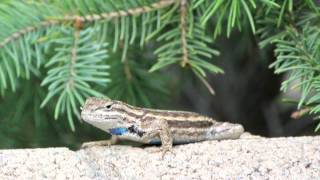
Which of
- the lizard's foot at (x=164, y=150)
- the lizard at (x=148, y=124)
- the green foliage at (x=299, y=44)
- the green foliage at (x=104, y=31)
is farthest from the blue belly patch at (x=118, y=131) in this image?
the green foliage at (x=299, y=44)

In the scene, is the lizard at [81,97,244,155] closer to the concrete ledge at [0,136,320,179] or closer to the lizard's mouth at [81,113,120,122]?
the lizard's mouth at [81,113,120,122]

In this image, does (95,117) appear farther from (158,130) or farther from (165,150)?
(165,150)

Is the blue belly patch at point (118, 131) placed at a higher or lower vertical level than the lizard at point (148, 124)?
lower

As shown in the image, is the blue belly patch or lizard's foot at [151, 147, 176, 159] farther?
the blue belly patch

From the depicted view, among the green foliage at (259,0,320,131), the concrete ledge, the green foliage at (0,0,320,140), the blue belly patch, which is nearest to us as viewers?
the concrete ledge

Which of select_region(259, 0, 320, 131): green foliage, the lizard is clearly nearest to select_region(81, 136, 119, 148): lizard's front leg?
the lizard

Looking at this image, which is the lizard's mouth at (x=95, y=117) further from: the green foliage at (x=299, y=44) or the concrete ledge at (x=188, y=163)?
the green foliage at (x=299, y=44)

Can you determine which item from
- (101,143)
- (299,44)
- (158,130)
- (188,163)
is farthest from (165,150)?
(299,44)

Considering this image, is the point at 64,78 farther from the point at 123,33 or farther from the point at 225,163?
the point at 225,163
